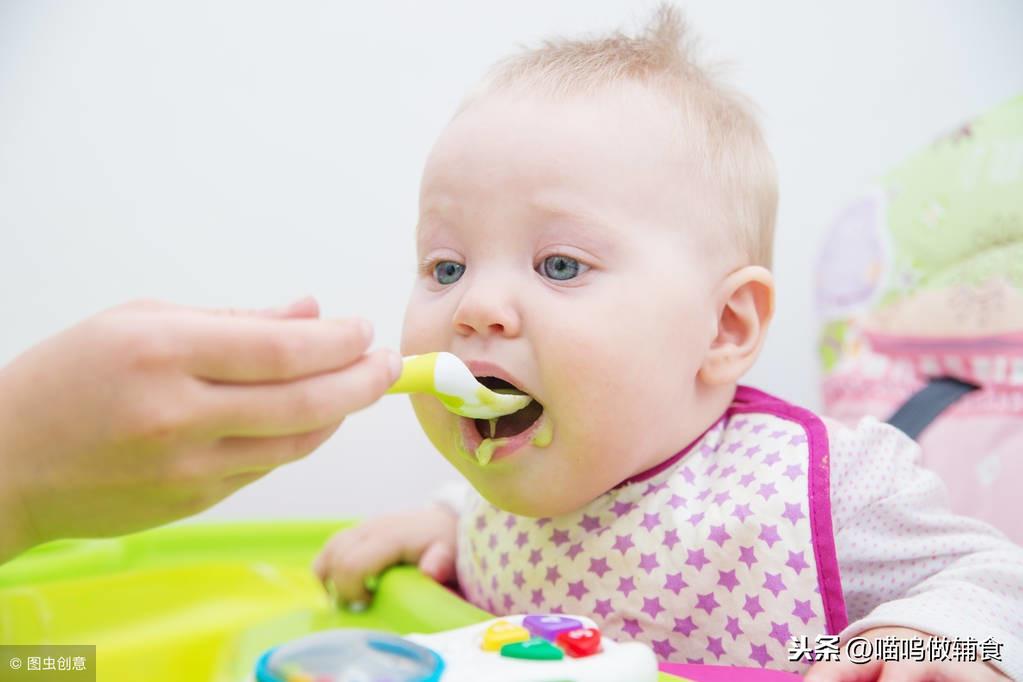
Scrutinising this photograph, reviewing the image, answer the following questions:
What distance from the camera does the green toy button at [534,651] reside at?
0.50 meters

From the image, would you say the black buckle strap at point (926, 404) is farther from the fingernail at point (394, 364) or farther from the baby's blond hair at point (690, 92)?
the fingernail at point (394, 364)

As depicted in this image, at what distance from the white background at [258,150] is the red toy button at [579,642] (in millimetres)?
671

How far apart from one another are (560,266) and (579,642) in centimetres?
29

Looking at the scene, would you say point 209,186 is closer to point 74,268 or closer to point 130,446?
point 74,268

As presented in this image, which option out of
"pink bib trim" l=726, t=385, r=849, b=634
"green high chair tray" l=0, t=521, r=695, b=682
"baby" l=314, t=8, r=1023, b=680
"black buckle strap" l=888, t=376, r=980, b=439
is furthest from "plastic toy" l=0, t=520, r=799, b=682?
"black buckle strap" l=888, t=376, r=980, b=439

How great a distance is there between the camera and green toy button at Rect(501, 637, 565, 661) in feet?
1.63

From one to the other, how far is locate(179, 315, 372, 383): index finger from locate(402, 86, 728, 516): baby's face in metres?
0.22

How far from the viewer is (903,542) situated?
2.43 feet

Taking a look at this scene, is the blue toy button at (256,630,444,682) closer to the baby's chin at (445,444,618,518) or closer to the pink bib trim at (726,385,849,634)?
the baby's chin at (445,444,618,518)

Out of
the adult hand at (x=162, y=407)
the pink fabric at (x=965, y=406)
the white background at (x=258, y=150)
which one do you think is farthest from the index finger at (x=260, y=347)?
the pink fabric at (x=965, y=406)

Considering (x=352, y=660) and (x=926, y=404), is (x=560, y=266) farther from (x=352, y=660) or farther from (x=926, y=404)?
(x=926, y=404)

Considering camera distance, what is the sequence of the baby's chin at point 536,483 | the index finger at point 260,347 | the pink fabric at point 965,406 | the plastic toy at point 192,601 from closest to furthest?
the index finger at point 260,347, the baby's chin at point 536,483, the plastic toy at point 192,601, the pink fabric at point 965,406

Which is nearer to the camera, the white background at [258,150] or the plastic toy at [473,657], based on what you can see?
the plastic toy at [473,657]

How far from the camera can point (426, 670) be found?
48 cm
